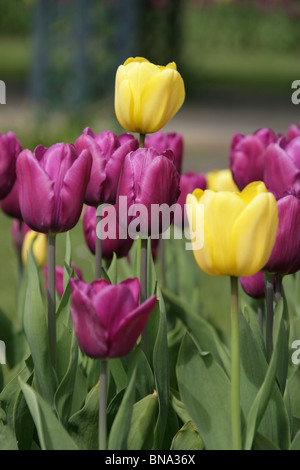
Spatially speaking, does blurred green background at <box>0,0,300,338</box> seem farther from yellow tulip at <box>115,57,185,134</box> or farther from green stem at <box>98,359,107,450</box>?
green stem at <box>98,359,107,450</box>

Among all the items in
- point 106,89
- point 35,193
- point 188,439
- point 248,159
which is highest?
point 106,89

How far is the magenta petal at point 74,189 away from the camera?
4.54 feet

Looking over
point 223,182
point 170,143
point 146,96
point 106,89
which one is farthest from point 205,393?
point 106,89

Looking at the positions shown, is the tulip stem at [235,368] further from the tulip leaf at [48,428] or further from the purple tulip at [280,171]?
the purple tulip at [280,171]

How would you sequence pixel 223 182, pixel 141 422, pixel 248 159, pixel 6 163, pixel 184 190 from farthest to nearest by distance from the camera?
pixel 223 182, pixel 184 190, pixel 248 159, pixel 6 163, pixel 141 422

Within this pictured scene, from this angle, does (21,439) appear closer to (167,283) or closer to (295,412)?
(295,412)

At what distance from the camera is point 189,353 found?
1389 mm

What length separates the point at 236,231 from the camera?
1.22 metres

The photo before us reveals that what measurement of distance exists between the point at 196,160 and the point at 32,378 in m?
6.13

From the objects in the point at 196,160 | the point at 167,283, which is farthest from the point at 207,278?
the point at 196,160

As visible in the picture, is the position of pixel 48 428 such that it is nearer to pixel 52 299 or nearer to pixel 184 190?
pixel 52 299

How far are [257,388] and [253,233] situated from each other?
0.32m

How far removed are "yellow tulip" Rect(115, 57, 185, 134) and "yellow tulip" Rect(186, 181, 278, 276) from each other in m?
0.36

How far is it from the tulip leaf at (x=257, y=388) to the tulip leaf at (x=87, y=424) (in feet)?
0.76
